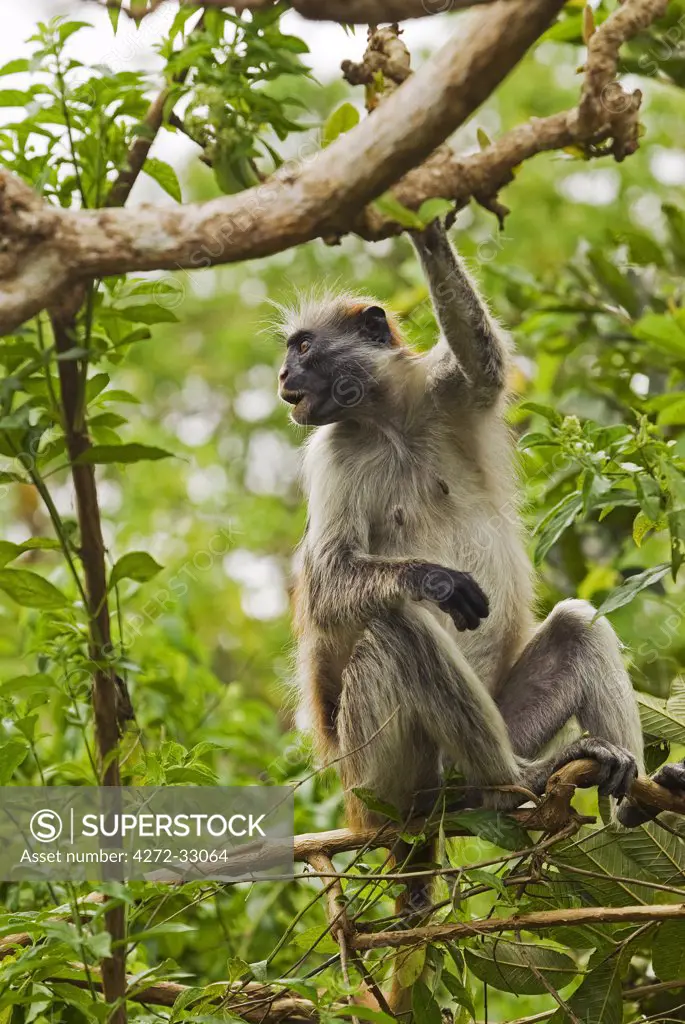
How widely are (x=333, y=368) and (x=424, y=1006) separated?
2.97 meters


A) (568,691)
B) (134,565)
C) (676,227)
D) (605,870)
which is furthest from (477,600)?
(676,227)

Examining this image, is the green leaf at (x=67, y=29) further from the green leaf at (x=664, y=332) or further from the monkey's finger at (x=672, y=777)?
the monkey's finger at (x=672, y=777)

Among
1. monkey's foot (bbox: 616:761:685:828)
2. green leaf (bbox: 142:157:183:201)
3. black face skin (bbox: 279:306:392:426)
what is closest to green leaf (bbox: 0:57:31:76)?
green leaf (bbox: 142:157:183:201)

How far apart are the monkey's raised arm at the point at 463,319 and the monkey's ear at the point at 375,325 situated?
717 mm

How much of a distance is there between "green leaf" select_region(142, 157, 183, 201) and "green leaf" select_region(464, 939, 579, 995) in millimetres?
2651

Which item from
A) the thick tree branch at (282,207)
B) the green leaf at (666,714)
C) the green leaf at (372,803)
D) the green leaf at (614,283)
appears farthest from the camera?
the green leaf at (614,283)

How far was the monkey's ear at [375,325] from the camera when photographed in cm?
600

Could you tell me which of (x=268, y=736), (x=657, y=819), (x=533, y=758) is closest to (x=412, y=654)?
(x=533, y=758)

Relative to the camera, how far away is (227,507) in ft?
44.2

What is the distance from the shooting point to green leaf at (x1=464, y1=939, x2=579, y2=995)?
13.1ft

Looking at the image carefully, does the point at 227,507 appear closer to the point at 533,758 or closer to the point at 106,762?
the point at 533,758

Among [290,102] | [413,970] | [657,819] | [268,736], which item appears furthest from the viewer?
[268,736]

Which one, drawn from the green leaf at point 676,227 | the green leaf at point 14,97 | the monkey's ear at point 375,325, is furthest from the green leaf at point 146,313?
the green leaf at point 676,227

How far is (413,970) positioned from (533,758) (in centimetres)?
154
